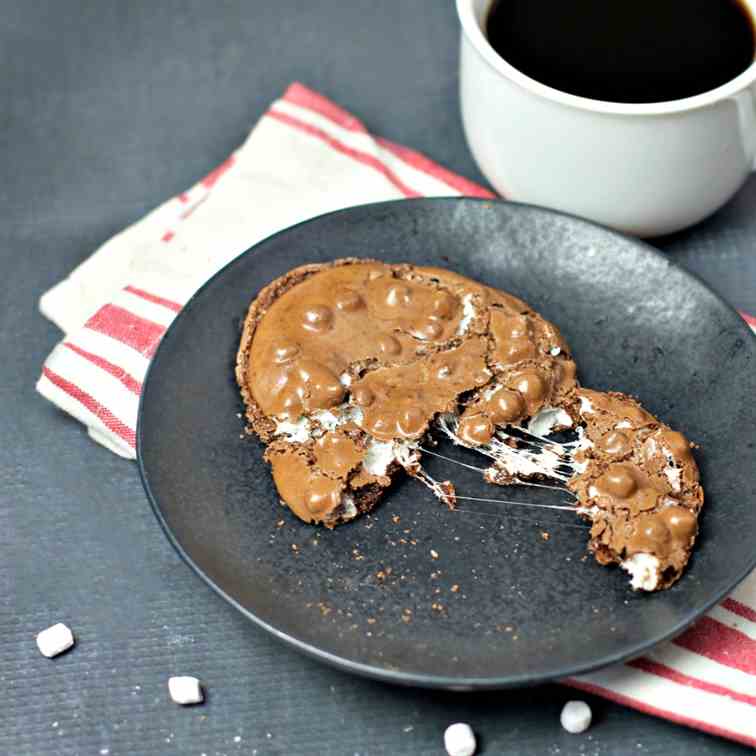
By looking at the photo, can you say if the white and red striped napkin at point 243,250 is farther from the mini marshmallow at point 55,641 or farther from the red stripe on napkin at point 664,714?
the mini marshmallow at point 55,641

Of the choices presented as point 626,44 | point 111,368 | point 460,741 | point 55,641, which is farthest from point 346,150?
point 460,741

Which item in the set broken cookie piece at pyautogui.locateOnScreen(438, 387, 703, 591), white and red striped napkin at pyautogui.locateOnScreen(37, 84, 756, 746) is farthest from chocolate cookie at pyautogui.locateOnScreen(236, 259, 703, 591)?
white and red striped napkin at pyautogui.locateOnScreen(37, 84, 756, 746)

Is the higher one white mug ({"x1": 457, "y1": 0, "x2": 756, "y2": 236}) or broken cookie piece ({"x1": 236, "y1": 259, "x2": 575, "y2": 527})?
white mug ({"x1": 457, "y1": 0, "x2": 756, "y2": 236})

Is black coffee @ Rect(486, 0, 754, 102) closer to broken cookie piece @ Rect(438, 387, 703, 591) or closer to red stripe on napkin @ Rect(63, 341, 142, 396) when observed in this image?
broken cookie piece @ Rect(438, 387, 703, 591)

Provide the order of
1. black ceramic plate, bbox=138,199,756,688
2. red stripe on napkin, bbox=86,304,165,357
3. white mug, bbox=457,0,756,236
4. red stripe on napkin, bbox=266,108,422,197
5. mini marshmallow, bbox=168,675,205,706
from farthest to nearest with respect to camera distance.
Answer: red stripe on napkin, bbox=266,108,422,197, red stripe on napkin, bbox=86,304,165,357, white mug, bbox=457,0,756,236, mini marshmallow, bbox=168,675,205,706, black ceramic plate, bbox=138,199,756,688

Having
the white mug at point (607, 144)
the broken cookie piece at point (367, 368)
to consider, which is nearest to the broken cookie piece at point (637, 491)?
the broken cookie piece at point (367, 368)

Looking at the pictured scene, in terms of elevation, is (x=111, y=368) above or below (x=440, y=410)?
below

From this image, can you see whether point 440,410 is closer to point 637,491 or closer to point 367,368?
point 367,368

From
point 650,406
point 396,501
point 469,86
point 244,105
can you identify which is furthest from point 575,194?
point 244,105
